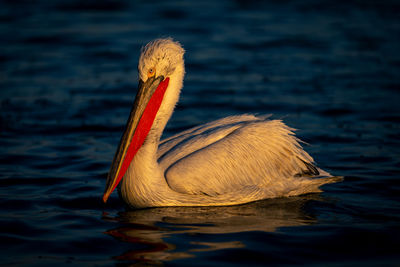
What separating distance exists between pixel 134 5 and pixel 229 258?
38.2 ft

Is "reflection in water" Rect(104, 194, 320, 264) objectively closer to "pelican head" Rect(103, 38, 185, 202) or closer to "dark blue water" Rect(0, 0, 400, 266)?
"dark blue water" Rect(0, 0, 400, 266)

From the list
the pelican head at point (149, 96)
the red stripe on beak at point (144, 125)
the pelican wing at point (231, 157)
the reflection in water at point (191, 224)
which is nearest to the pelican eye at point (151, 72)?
the pelican head at point (149, 96)

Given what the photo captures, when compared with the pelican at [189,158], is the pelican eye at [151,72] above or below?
above

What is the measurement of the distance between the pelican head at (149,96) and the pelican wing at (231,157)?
0.36m

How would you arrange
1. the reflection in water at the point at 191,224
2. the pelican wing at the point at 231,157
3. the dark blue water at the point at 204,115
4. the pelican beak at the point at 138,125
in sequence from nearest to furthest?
1. the reflection in water at the point at 191,224
2. the dark blue water at the point at 204,115
3. the pelican beak at the point at 138,125
4. the pelican wing at the point at 231,157

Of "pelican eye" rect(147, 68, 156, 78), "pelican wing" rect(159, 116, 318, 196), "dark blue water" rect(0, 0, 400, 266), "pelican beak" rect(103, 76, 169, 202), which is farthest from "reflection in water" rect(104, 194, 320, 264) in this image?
"pelican eye" rect(147, 68, 156, 78)

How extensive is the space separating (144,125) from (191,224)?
0.95 meters

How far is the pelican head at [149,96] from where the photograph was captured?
15.9ft

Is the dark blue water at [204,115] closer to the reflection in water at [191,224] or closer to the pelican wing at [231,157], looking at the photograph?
the reflection in water at [191,224]

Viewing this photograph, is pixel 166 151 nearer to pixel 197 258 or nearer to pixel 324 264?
pixel 197 258

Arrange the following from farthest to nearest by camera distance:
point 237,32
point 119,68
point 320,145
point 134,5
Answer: point 134,5 → point 237,32 → point 119,68 → point 320,145

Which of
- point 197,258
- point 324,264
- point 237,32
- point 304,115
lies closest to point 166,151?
point 197,258

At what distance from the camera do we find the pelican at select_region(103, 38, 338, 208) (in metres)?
4.88

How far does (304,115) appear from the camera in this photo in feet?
26.5
